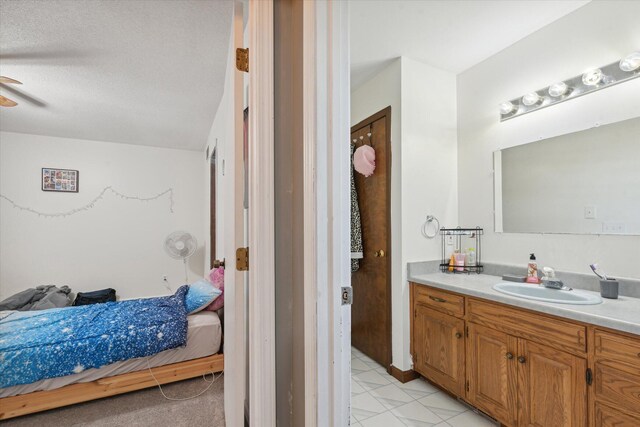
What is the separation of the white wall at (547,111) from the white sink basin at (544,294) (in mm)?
224

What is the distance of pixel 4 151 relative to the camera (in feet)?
12.8

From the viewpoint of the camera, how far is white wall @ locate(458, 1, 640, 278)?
1.60 metres

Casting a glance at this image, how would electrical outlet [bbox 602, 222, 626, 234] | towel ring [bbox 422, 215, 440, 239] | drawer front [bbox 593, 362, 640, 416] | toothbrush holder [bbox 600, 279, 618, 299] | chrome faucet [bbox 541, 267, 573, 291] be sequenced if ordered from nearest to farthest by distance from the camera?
drawer front [bbox 593, 362, 640, 416], toothbrush holder [bbox 600, 279, 618, 299], electrical outlet [bbox 602, 222, 626, 234], chrome faucet [bbox 541, 267, 573, 291], towel ring [bbox 422, 215, 440, 239]

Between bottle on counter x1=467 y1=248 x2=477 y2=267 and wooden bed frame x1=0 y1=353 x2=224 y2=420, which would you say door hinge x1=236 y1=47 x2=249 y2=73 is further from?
wooden bed frame x1=0 y1=353 x2=224 y2=420

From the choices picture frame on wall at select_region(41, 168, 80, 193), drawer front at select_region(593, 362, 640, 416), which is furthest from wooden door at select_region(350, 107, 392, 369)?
picture frame on wall at select_region(41, 168, 80, 193)

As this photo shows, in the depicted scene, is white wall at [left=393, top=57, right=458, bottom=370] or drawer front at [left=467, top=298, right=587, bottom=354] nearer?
drawer front at [left=467, top=298, right=587, bottom=354]

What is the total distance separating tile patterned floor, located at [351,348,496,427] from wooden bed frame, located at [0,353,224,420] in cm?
119

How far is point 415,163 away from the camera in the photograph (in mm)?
2316

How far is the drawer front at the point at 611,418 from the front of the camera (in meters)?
1.13

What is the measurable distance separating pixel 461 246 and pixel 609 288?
980 millimetres

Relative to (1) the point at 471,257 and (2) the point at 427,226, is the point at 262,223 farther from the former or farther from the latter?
(1) the point at 471,257

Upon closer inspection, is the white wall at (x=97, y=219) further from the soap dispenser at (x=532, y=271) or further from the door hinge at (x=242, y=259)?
the soap dispenser at (x=532, y=271)

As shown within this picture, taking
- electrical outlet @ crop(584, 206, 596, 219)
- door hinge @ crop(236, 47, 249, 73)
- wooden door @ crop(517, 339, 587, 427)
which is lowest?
wooden door @ crop(517, 339, 587, 427)

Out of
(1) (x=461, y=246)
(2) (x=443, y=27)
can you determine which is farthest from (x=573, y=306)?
(2) (x=443, y=27)
